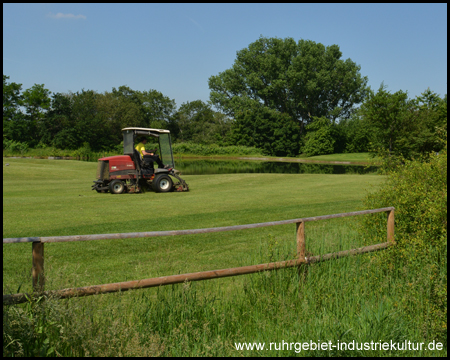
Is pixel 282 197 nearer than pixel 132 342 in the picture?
No

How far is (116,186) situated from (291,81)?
58.3 m

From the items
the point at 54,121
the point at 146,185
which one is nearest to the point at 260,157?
the point at 54,121

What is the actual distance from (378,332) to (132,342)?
2.06 meters

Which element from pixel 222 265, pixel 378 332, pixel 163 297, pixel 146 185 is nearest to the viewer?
pixel 378 332

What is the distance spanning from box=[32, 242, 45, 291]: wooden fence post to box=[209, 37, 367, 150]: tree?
65.8 m

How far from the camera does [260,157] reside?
54031 mm

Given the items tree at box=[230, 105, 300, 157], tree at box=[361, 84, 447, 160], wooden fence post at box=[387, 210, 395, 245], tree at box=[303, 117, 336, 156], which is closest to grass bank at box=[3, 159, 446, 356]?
wooden fence post at box=[387, 210, 395, 245]

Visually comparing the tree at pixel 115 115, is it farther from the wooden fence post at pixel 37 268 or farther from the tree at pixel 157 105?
the wooden fence post at pixel 37 268

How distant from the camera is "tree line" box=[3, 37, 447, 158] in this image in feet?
124

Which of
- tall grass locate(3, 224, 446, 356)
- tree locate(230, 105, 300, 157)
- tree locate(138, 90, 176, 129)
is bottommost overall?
tall grass locate(3, 224, 446, 356)

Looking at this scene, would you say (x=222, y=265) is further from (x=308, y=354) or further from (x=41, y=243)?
(x=41, y=243)

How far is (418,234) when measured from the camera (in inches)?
212

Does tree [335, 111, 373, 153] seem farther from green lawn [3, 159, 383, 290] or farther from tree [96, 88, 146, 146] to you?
green lawn [3, 159, 383, 290]

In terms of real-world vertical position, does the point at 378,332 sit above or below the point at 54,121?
below
